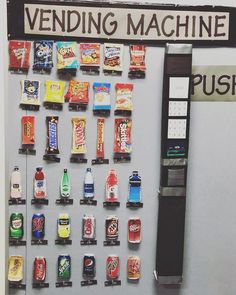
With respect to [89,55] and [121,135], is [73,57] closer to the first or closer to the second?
[89,55]

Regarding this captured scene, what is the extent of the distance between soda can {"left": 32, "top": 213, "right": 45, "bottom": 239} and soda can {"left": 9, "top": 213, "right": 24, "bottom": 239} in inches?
2.8

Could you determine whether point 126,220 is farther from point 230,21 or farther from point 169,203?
point 230,21

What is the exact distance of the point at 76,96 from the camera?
2.27m

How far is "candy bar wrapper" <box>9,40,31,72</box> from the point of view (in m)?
2.22

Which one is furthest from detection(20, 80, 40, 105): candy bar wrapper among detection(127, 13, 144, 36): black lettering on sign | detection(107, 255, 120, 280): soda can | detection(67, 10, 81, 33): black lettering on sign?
detection(107, 255, 120, 280): soda can

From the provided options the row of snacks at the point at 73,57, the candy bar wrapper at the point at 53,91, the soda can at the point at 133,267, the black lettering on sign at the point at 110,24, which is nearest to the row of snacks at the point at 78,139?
the candy bar wrapper at the point at 53,91

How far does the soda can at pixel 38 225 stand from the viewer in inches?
90.3

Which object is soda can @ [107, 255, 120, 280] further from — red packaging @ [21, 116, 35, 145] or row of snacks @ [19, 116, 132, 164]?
red packaging @ [21, 116, 35, 145]

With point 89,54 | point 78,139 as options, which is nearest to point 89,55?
point 89,54

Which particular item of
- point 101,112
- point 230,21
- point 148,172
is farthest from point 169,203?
point 230,21

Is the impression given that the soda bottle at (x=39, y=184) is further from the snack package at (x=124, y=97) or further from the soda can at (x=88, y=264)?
the snack package at (x=124, y=97)

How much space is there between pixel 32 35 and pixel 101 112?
0.57m

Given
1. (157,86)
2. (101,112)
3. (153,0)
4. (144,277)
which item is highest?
(153,0)

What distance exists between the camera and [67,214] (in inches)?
91.6
